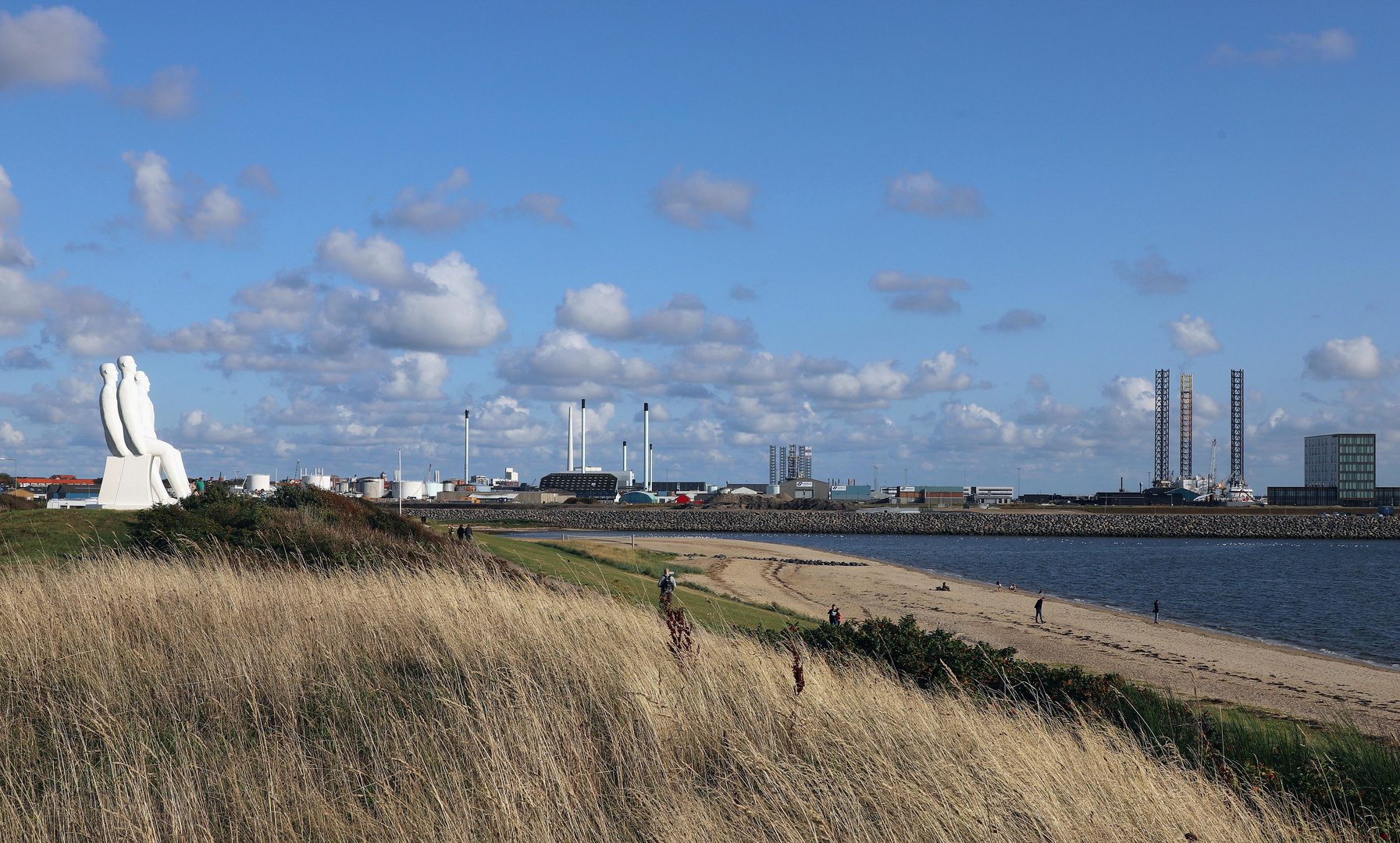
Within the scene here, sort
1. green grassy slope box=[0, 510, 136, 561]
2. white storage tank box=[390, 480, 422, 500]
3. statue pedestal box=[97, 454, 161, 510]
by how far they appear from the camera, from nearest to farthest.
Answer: green grassy slope box=[0, 510, 136, 561]
statue pedestal box=[97, 454, 161, 510]
white storage tank box=[390, 480, 422, 500]

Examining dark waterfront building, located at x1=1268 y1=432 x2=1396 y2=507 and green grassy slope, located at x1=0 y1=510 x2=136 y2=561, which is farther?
dark waterfront building, located at x1=1268 y1=432 x2=1396 y2=507

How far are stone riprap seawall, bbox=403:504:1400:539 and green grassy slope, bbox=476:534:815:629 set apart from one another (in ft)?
263

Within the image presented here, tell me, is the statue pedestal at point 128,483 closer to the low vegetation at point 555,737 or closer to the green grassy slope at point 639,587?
the green grassy slope at point 639,587

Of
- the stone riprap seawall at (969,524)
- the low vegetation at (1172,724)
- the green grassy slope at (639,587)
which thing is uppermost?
the low vegetation at (1172,724)

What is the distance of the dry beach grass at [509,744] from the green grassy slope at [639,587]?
5.05 meters

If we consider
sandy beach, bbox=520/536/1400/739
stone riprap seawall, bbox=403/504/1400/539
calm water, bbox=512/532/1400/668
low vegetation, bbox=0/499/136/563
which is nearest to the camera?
low vegetation, bbox=0/499/136/563

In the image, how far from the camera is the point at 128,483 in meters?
27.4

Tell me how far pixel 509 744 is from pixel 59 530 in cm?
2078

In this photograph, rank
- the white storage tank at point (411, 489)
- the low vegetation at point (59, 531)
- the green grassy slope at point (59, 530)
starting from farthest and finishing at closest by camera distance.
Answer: the white storage tank at point (411, 489)
the green grassy slope at point (59, 530)
the low vegetation at point (59, 531)

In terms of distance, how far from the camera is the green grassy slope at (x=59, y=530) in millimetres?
18408

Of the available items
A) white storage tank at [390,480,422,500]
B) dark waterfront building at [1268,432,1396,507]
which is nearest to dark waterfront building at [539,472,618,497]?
white storage tank at [390,480,422,500]

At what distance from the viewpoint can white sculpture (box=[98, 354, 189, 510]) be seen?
27359 millimetres

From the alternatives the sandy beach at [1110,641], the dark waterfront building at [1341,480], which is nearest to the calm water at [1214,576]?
the sandy beach at [1110,641]

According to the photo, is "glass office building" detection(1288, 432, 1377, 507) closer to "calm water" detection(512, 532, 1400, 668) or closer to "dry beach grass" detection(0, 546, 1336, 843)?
"calm water" detection(512, 532, 1400, 668)
